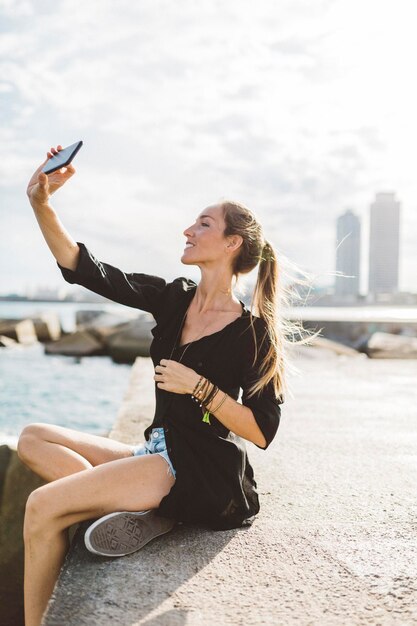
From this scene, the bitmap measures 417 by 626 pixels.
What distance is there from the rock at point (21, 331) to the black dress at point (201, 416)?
90.6 feet

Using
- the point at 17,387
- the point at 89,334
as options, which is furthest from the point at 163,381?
the point at 89,334

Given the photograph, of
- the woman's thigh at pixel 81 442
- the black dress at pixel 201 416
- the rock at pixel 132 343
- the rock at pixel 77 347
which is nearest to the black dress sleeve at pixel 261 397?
the black dress at pixel 201 416

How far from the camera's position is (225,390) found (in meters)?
3.17

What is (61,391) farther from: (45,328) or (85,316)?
(85,316)

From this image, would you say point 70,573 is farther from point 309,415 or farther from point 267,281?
point 309,415

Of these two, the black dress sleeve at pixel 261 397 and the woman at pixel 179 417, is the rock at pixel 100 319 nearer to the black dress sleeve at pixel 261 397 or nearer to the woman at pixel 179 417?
the woman at pixel 179 417

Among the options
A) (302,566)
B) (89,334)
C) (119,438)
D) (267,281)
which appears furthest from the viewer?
(89,334)

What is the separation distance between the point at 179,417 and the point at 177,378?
253 mm

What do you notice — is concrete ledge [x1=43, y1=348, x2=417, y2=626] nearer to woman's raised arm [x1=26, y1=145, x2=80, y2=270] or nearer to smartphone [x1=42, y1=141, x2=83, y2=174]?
woman's raised arm [x1=26, y1=145, x2=80, y2=270]

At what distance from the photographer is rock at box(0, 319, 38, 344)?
29.8m

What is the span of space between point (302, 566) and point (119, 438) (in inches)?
109

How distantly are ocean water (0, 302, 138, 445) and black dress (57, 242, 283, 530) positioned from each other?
17.2 ft

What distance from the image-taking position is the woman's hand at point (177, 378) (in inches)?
115

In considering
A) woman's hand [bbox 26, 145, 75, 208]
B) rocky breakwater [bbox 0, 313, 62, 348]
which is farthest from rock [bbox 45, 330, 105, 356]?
woman's hand [bbox 26, 145, 75, 208]
